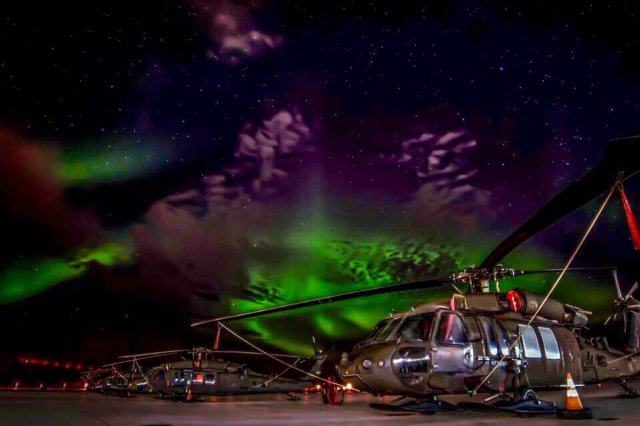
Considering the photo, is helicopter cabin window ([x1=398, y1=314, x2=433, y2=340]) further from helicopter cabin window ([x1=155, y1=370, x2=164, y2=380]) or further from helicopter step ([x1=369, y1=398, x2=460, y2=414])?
helicopter cabin window ([x1=155, y1=370, x2=164, y2=380])

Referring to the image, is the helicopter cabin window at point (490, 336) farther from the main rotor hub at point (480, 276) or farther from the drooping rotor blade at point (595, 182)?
the drooping rotor blade at point (595, 182)

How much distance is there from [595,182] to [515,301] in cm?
654

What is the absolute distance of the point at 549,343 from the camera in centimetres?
1343

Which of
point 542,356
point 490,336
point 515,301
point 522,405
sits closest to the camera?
point 522,405

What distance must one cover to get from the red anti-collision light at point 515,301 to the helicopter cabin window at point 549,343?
56.6 inches

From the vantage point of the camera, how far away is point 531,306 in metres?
12.7

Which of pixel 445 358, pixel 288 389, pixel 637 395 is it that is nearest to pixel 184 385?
pixel 288 389

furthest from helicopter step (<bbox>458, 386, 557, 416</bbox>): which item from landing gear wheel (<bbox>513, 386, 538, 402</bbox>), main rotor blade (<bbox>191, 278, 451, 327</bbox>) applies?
main rotor blade (<bbox>191, 278, 451, 327</bbox>)

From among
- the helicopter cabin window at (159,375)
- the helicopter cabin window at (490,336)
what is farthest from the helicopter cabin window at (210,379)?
the helicopter cabin window at (490,336)

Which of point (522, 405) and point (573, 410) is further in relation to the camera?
point (522, 405)

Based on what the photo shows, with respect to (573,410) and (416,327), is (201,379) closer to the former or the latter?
(416,327)

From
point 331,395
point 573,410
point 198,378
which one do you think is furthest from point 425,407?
point 198,378

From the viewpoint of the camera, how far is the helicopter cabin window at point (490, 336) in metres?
12.0

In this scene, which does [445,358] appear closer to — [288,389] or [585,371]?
[585,371]
